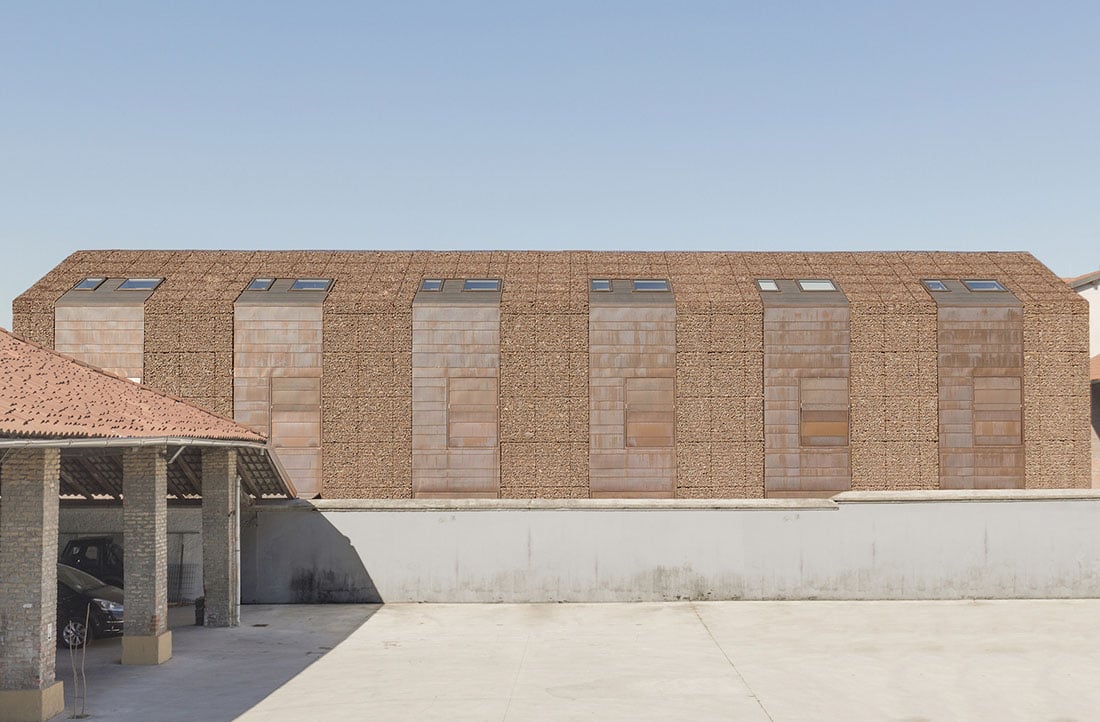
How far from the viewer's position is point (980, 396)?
34188 mm

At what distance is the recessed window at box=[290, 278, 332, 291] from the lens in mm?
35356

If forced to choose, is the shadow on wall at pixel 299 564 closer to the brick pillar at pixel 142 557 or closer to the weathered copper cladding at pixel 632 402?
the brick pillar at pixel 142 557

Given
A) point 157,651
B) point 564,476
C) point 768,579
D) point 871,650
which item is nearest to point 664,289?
point 564,476

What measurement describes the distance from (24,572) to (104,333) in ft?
69.0

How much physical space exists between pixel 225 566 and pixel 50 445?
905 cm

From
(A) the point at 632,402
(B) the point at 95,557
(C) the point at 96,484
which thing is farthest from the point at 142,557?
(A) the point at 632,402

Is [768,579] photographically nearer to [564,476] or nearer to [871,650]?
[871,650]

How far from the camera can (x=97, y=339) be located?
112ft

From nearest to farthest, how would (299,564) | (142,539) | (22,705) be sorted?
(22,705)
(142,539)
(299,564)

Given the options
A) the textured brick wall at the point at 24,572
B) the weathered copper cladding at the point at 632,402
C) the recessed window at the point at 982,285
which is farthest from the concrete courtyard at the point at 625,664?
the recessed window at the point at 982,285

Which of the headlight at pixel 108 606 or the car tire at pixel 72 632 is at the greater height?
the headlight at pixel 108 606

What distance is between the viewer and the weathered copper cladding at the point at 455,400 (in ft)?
111

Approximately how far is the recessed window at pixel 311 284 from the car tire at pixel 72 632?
1670 centimetres

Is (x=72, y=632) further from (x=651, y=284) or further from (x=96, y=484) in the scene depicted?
(x=651, y=284)
